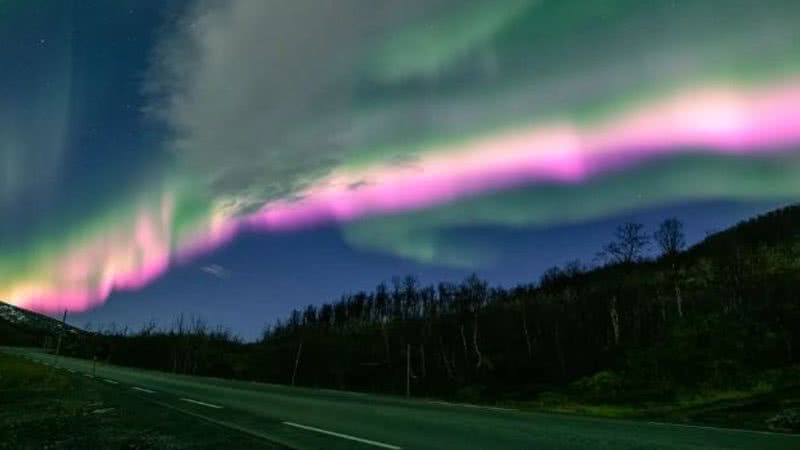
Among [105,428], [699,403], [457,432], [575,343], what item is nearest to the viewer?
[457,432]

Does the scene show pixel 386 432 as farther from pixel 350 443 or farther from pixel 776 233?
pixel 776 233

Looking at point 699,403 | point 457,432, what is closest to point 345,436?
point 457,432

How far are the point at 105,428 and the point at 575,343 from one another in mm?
89485

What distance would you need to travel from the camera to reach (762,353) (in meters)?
67.2

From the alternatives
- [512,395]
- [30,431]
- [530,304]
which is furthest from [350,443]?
[530,304]

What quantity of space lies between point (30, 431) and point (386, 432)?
7335mm

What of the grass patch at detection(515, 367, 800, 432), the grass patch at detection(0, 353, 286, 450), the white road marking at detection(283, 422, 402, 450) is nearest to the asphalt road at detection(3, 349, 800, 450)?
the white road marking at detection(283, 422, 402, 450)

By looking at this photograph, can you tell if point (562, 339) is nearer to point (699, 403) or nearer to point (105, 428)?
point (699, 403)

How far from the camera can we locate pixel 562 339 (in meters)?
96.3

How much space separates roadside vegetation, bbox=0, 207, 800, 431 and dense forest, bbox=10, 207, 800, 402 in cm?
33

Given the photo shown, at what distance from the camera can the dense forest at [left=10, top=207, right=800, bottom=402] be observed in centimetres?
6931

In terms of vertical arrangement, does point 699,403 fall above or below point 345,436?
below

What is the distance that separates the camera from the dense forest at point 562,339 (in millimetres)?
69312

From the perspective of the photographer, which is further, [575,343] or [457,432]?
[575,343]
